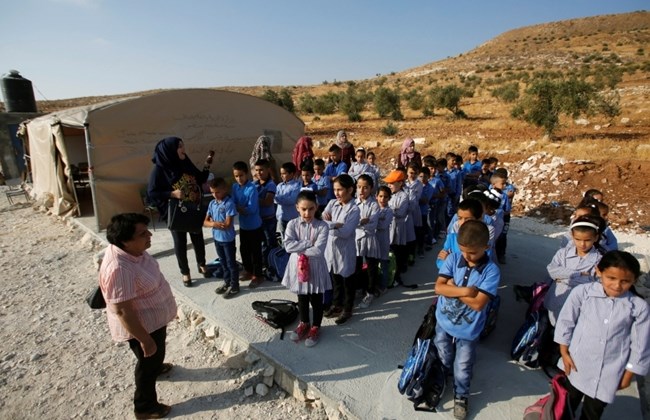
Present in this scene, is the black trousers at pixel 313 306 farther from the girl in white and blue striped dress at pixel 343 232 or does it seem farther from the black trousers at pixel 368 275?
the black trousers at pixel 368 275

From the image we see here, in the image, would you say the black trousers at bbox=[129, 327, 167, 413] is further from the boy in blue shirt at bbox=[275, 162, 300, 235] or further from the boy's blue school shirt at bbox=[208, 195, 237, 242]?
the boy in blue shirt at bbox=[275, 162, 300, 235]

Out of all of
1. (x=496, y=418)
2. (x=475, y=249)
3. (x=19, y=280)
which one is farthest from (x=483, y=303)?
(x=19, y=280)

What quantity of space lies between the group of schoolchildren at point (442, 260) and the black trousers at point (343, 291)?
0.04ft

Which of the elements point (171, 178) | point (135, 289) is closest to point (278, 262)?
point (171, 178)

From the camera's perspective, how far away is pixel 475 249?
2557mm

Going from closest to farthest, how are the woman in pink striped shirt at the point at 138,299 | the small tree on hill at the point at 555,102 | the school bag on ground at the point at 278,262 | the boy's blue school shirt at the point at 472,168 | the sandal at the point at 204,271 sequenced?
the woman in pink striped shirt at the point at 138,299 < the school bag on ground at the point at 278,262 < the sandal at the point at 204,271 < the boy's blue school shirt at the point at 472,168 < the small tree on hill at the point at 555,102

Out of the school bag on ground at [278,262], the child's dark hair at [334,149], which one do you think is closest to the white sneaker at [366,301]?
the school bag on ground at [278,262]

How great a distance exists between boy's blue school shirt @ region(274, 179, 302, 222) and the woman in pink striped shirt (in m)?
2.39

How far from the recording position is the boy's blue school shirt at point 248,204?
4672mm

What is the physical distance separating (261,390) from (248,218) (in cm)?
215

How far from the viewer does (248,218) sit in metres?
4.74

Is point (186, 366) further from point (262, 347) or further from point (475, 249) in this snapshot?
point (475, 249)

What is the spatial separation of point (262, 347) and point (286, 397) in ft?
1.85

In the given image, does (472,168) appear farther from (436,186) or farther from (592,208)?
(592,208)
